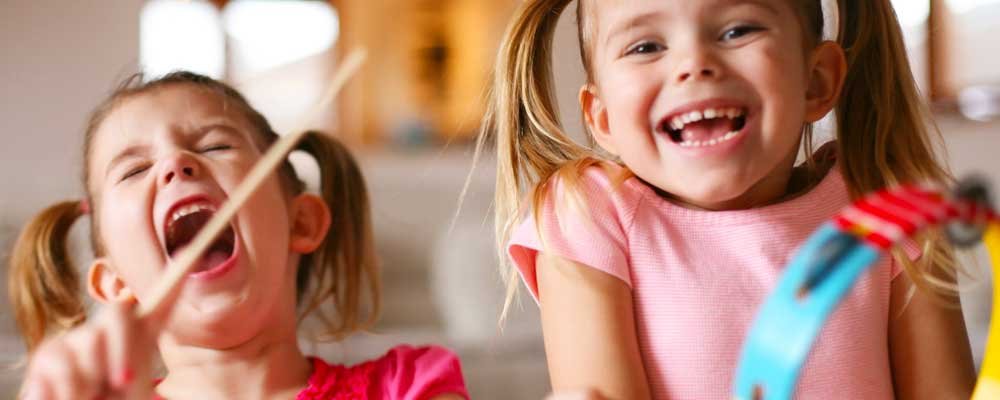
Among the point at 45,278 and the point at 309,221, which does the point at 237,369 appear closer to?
the point at 309,221

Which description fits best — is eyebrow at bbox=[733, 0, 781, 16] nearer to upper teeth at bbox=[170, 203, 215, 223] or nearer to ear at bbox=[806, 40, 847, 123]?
ear at bbox=[806, 40, 847, 123]

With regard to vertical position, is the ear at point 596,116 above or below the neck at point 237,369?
above

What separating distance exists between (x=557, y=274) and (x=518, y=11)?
0.22 metres

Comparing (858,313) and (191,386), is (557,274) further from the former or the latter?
(191,386)

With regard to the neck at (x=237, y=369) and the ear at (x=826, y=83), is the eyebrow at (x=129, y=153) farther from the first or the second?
the ear at (x=826, y=83)

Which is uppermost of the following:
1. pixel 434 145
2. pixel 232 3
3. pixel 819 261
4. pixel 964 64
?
pixel 819 261

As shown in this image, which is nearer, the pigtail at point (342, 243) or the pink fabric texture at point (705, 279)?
the pink fabric texture at point (705, 279)

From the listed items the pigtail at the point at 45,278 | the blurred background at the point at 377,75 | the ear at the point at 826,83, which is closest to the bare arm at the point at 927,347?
the ear at the point at 826,83

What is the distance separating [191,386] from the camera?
0.93 meters

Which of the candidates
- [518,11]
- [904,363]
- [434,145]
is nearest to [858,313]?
[904,363]

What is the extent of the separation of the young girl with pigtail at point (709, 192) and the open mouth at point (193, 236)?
0.77ft

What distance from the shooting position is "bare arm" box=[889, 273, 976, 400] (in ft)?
2.53

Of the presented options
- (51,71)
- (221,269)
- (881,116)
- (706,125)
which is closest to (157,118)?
(221,269)

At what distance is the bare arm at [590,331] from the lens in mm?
726
